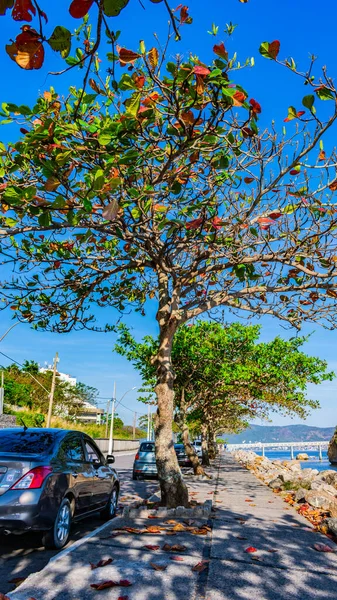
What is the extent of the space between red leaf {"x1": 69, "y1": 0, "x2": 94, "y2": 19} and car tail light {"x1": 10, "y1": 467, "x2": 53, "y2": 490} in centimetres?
542

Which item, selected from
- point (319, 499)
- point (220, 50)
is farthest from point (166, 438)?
point (220, 50)

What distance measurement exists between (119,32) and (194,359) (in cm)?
1681

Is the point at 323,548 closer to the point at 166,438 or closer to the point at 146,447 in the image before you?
the point at 166,438

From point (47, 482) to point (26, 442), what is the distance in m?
0.95

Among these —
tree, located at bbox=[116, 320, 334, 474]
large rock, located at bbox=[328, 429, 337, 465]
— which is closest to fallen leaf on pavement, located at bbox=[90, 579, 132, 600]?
tree, located at bbox=[116, 320, 334, 474]

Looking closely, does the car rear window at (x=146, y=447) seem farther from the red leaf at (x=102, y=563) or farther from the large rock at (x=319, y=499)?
the red leaf at (x=102, y=563)

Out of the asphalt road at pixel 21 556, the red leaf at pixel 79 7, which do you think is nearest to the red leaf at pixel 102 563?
the asphalt road at pixel 21 556

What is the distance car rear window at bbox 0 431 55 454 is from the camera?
6567mm

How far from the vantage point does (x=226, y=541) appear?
612 centimetres

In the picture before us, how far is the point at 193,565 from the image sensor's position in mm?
5016

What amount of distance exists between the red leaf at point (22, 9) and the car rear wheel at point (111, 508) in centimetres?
871

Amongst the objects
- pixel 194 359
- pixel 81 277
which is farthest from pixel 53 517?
pixel 194 359

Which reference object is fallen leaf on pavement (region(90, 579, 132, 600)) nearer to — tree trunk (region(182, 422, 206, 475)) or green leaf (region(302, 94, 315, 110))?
green leaf (region(302, 94, 315, 110))

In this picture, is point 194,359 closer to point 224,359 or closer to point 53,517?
point 224,359
